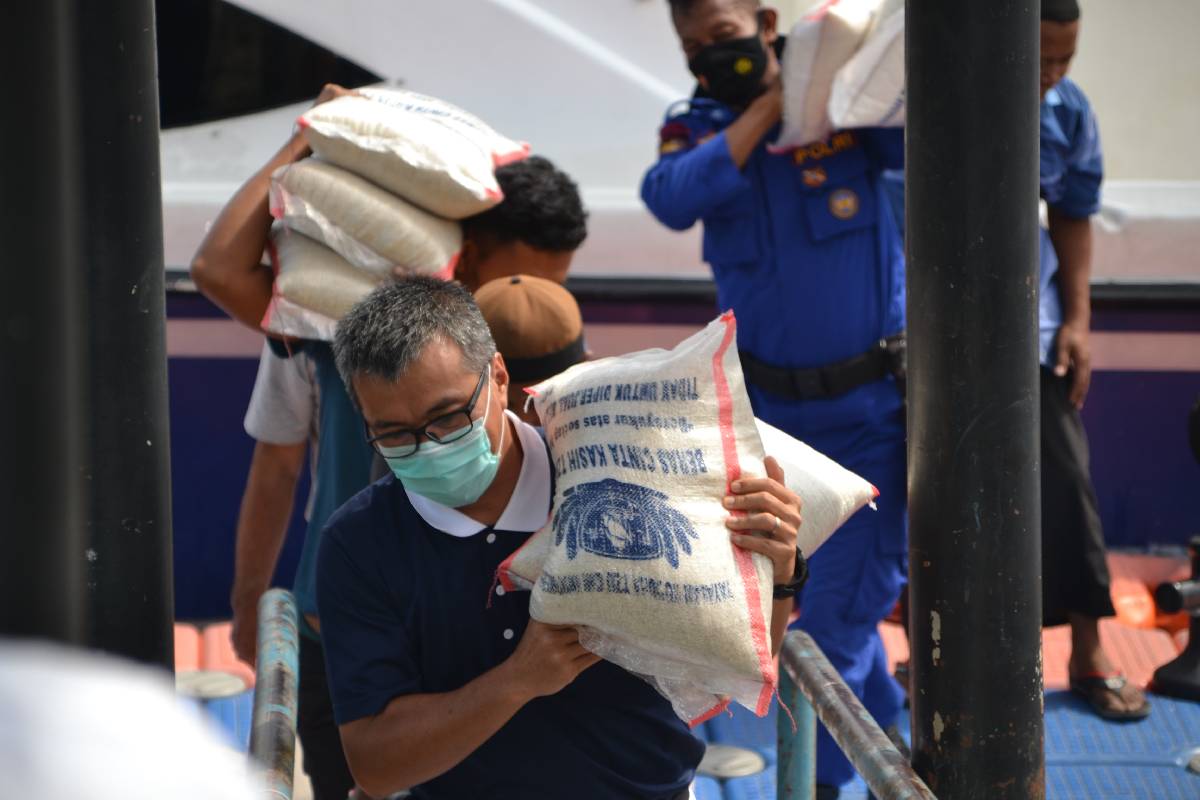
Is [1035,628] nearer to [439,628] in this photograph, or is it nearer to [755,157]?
[439,628]

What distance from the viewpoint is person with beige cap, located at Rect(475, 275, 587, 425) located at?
268cm

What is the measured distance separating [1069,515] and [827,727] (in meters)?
2.08

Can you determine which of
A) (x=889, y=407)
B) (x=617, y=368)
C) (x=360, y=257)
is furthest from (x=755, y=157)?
(x=617, y=368)

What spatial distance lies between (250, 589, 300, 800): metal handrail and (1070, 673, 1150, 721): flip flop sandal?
2304 millimetres

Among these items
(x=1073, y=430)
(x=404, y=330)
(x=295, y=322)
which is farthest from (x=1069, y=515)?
(x=404, y=330)

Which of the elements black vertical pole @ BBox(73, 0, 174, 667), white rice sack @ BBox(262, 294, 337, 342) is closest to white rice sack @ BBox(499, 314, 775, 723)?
black vertical pole @ BBox(73, 0, 174, 667)

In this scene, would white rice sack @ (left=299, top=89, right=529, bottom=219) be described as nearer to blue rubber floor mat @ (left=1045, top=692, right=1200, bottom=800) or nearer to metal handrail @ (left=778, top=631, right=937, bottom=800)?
metal handrail @ (left=778, top=631, right=937, bottom=800)

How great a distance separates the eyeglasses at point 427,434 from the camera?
6.72ft

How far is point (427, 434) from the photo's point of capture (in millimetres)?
2047

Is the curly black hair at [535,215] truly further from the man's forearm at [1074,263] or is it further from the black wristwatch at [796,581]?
the man's forearm at [1074,263]

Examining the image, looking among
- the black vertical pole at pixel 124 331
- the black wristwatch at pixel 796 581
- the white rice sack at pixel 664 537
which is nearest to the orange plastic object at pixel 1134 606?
the black wristwatch at pixel 796 581

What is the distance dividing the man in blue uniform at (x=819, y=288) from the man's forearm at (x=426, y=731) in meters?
1.59

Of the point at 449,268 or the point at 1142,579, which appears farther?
the point at 1142,579

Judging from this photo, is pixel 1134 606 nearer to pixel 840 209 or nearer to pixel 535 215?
pixel 840 209
